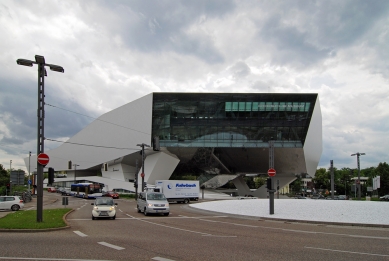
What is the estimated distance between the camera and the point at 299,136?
65312 millimetres

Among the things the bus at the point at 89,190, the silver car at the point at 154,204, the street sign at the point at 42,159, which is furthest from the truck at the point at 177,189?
the street sign at the point at 42,159

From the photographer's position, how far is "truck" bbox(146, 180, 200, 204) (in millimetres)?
45625

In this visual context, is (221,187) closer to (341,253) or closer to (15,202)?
(15,202)

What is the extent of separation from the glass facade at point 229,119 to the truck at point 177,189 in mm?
19390

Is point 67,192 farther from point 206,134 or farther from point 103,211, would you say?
point 103,211

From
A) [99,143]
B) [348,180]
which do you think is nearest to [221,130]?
[99,143]

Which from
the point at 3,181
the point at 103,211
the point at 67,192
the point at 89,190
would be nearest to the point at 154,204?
the point at 103,211

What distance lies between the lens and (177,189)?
46.7 m

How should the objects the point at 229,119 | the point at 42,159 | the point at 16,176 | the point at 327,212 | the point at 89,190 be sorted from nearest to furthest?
the point at 42,159
the point at 327,212
the point at 16,176
the point at 89,190
the point at 229,119

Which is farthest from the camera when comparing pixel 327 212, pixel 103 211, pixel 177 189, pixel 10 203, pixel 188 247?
pixel 177 189

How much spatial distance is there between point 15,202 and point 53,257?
26.8 m

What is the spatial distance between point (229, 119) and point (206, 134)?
198 inches

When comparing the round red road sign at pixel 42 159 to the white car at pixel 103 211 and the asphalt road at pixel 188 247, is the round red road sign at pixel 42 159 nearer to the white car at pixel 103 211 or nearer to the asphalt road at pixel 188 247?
the asphalt road at pixel 188 247

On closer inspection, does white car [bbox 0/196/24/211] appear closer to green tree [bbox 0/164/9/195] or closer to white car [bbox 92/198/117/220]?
white car [bbox 92/198/117/220]
